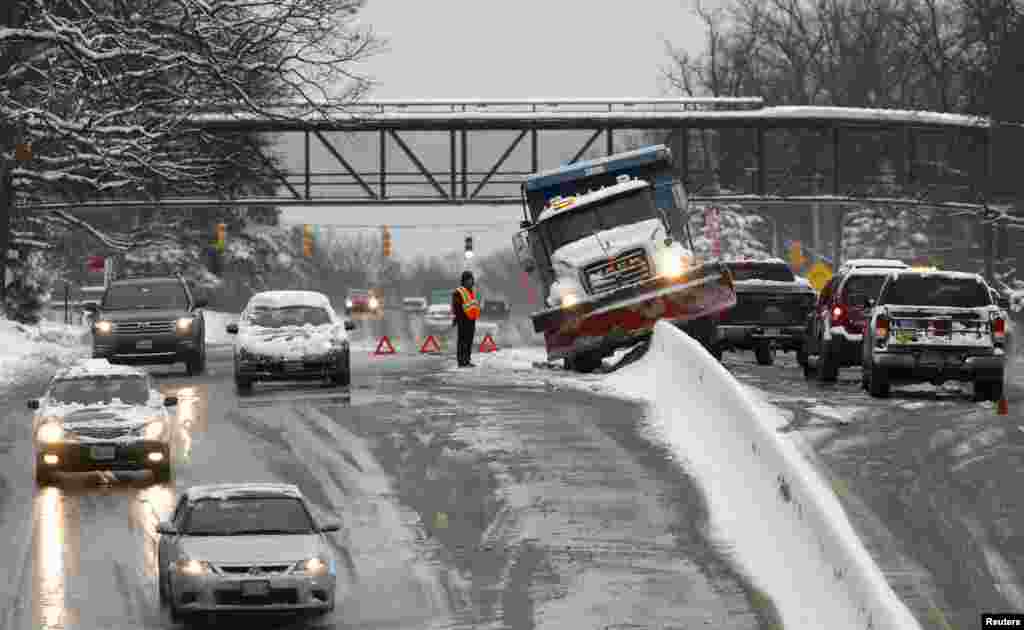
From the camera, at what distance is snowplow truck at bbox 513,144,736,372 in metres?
33.6

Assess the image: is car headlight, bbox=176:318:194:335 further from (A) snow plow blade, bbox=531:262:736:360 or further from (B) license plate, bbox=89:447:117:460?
(B) license plate, bbox=89:447:117:460

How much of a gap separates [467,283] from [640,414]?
10473mm

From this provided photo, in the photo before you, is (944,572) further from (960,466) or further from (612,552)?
(960,466)

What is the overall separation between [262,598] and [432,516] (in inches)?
209

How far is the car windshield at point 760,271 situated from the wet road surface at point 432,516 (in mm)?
8228

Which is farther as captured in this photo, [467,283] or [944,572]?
[467,283]

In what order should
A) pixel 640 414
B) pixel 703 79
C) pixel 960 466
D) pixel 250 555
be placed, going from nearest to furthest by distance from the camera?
pixel 250 555, pixel 960 466, pixel 640 414, pixel 703 79

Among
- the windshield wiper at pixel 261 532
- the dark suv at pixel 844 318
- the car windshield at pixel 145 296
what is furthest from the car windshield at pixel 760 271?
the windshield wiper at pixel 261 532

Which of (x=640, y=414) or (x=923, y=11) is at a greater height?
(x=923, y=11)

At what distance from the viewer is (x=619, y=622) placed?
15188 millimetres

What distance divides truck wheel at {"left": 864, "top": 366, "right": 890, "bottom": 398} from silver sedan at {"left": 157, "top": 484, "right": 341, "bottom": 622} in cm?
1475

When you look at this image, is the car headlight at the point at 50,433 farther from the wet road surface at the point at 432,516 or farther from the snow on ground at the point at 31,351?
the snow on ground at the point at 31,351

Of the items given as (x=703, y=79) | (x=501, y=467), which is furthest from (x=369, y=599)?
(x=703, y=79)

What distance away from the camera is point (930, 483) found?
20.8 m
